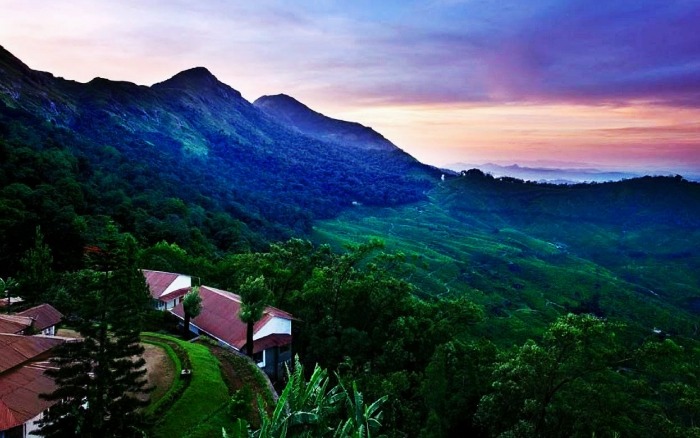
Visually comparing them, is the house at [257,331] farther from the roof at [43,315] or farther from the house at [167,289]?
the roof at [43,315]

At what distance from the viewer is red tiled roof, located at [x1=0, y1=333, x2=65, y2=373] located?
2273 cm

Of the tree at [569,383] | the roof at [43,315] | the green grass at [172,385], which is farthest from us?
Result: the roof at [43,315]

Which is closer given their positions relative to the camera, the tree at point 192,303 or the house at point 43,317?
the house at point 43,317

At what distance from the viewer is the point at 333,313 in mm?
41625

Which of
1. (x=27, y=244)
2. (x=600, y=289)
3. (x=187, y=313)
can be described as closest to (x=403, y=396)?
(x=187, y=313)

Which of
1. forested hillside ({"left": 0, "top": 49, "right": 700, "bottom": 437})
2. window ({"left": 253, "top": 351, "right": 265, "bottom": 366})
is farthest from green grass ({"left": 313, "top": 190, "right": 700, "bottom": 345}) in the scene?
window ({"left": 253, "top": 351, "right": 265, "bottom": 366})

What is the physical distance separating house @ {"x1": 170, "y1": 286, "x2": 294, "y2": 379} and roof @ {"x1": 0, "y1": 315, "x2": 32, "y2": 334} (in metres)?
13.5

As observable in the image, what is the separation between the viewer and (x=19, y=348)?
2372 centimetres

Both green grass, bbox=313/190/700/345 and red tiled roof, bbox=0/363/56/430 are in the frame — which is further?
green grass, bbox=313/190/700/345

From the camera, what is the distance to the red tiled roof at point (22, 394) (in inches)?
794

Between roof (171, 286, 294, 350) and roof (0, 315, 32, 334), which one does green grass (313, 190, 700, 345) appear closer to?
roof (171, 286, 294, 350)

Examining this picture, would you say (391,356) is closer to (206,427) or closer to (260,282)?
(260,282)

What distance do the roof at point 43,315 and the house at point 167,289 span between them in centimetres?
1381

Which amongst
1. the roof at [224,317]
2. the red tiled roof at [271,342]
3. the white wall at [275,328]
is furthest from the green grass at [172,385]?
the white wall at [275,328]
